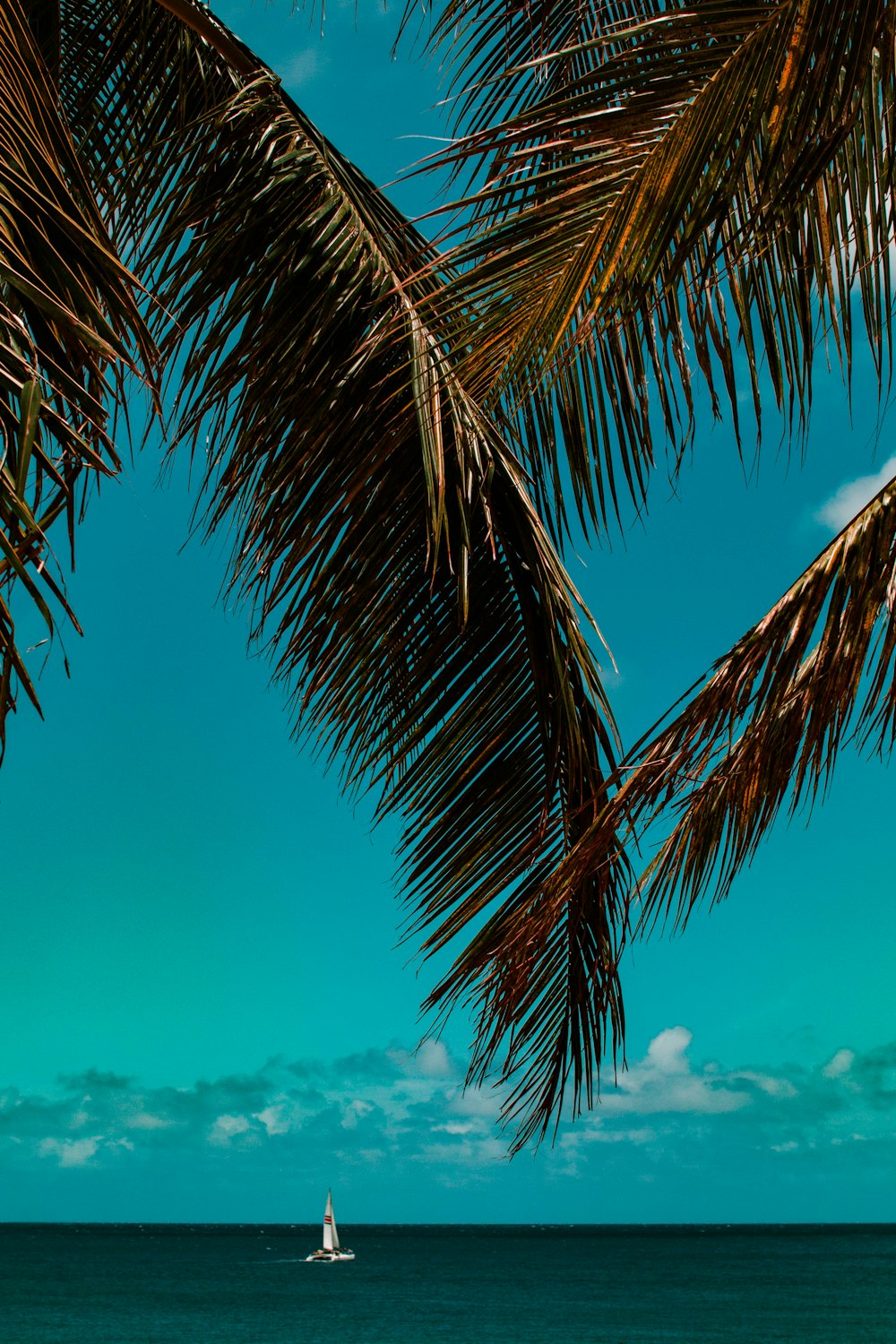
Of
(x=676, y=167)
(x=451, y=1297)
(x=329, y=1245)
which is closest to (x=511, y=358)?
(x=676, y=167)

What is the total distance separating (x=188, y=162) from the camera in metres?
3.25

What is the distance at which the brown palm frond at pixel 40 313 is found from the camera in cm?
130

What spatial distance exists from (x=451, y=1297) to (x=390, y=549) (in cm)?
6852

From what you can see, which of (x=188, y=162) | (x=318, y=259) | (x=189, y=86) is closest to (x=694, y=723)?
(x=318, y=259)

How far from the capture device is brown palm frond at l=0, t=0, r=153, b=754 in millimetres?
1304

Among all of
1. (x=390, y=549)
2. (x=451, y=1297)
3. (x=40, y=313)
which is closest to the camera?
(x=40, y=313)

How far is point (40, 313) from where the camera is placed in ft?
5.04

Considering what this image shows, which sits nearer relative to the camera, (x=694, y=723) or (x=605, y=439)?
(x=694, y=723)

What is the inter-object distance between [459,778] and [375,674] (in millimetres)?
334

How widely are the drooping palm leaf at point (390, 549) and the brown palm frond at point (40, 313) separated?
1111 mm

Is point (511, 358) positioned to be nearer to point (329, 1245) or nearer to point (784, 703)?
point (784, 703)

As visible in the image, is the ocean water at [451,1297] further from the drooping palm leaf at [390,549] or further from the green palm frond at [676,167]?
the green palm frond at [676,167]

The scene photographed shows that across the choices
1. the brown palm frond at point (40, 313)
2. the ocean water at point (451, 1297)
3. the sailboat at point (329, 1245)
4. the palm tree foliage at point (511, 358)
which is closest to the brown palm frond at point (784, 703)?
the palm tree foliage at point (511, 358)

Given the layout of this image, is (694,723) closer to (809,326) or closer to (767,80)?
(809,326)
